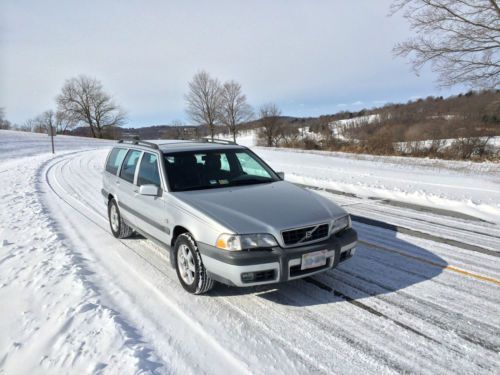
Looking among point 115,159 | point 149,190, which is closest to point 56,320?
point 149,190

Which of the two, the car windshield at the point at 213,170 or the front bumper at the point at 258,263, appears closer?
the front bumper at the point at 258,263

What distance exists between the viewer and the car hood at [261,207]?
3.56 metres

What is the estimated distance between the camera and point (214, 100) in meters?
63.2

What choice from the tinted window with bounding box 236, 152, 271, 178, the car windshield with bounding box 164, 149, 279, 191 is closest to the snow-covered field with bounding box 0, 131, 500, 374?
the car windshield with bounding box 164, 149, 279, 191

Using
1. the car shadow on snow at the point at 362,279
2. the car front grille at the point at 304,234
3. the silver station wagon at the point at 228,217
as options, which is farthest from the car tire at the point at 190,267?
the car front grille at the point at 304,234

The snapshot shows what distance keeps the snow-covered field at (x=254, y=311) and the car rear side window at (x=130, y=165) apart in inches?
46.1

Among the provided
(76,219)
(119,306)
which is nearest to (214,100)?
(76,219)

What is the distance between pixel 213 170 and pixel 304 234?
1.82 m

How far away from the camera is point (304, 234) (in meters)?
3.63

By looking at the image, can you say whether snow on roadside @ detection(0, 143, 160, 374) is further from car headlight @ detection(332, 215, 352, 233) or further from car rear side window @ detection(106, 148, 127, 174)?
car headlight @ detection(332, 215, 352, 233)

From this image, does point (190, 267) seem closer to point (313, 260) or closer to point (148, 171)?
point (313, 260)

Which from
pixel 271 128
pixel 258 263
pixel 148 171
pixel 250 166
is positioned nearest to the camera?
pixel 258 263

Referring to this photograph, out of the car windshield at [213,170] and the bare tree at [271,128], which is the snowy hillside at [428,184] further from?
→ the bare tree at [271,128]

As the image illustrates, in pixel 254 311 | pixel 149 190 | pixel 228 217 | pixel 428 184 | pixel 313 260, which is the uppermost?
A: pixel 149 190
